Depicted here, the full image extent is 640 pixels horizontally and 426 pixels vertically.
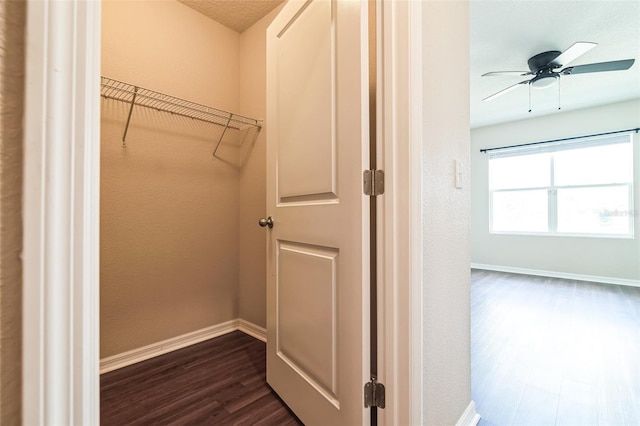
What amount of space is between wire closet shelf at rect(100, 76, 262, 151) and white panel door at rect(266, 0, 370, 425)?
811mm

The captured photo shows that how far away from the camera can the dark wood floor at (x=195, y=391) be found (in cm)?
136

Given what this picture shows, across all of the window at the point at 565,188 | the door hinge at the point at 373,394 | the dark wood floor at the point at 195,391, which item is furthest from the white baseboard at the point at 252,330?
the window at the point at 565,188

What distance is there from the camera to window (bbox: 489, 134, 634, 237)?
13.1 feet

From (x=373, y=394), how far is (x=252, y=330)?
1.48 m

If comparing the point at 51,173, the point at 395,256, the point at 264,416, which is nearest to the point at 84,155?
the point at 51,173

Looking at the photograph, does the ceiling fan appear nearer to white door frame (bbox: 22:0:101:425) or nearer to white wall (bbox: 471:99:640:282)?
white wall (bbox: 471:99:640:282)

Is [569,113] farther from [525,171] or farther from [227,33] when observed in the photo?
[227,33]

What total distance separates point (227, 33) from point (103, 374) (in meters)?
2.60

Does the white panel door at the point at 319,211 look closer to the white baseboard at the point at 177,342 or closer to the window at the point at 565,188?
the white baseboard at the point at 177,342

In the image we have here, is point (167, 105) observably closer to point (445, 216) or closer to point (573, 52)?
point (445, 216)

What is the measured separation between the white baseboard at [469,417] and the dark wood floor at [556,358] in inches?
1.6

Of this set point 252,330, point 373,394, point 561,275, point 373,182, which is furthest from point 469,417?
point 561,275

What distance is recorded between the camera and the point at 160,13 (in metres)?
1.98

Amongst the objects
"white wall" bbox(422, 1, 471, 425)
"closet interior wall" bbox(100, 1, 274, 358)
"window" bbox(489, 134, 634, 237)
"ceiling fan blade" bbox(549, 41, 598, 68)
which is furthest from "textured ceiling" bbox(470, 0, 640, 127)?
"closet interior wall" bbox(100, 1, 274, 358)
